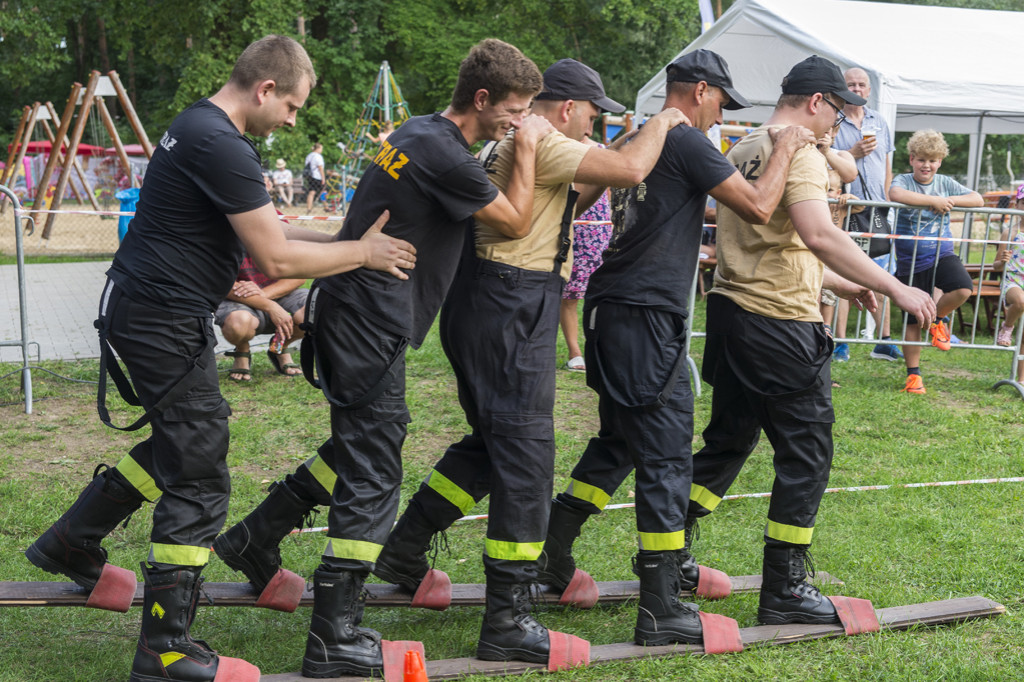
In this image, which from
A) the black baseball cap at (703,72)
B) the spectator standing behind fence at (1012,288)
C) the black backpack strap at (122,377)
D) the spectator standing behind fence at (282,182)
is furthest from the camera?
the spectator standing behind fence at (282,182)

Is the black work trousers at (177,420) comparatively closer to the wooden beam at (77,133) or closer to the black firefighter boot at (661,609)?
the black firefighter boot at (661,609)

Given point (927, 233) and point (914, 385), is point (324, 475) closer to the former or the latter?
point (914, 385)

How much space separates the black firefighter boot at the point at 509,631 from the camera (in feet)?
11.2

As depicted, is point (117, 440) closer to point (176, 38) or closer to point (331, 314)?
point (331, 314)

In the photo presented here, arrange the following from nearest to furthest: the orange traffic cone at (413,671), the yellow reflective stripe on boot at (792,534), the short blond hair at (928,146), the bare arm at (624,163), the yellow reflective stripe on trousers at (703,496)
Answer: the orange traffic cone at (413,671)
the bare arm at (624,163)
the yellow reflective stripe on boot at (792,534)
the yellow reflective stripe on trousers at (703,496)
the short blond hair at (928,146)

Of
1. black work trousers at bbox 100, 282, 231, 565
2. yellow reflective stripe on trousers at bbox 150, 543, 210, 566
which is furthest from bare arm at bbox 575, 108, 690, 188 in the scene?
yellow reflective stripe on trousers at bbox 150, 543, 210, 566

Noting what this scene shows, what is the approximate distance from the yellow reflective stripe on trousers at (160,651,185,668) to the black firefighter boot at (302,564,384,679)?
40cm

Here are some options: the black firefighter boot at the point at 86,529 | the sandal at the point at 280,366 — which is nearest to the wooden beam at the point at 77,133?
the sandal at the point at 280,366

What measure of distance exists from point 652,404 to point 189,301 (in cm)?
162

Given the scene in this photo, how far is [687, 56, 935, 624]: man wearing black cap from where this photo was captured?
367cm

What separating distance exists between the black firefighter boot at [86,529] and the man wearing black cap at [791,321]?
232 centimetres

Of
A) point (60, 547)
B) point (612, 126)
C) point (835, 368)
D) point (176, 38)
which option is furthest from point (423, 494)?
point (176, 38)

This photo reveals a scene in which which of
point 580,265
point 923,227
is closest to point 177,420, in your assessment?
point 580,265

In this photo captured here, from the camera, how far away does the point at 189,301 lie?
3195 millimetres
